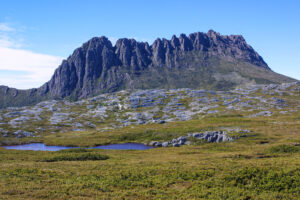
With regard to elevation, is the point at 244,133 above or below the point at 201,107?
below

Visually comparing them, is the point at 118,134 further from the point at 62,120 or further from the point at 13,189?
the point at 13,189

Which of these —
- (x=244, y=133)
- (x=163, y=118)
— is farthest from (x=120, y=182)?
(x=163, y=118)

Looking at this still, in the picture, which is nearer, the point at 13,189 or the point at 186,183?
the point at 13,189

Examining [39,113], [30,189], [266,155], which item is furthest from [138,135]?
[39,113]

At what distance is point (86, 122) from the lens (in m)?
170

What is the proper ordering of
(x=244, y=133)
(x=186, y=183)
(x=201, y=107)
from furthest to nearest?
(x=201, y=107), (x=244, y=133), (x=186, y=183)

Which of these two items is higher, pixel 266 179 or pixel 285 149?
pixel 266 179

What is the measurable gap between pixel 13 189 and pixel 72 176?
363 inches

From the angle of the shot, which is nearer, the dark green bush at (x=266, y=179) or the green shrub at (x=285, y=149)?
the dark green bush at (x=266, y=179)

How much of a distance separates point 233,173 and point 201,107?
530 ft

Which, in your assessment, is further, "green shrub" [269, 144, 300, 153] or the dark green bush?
"green shrub" [269, 144, 300, 153]

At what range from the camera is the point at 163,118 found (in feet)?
556

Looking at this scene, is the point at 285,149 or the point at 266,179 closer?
the point at 266,179

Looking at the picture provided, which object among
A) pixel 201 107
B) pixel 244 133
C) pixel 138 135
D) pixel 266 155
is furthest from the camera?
pixel 201 107
